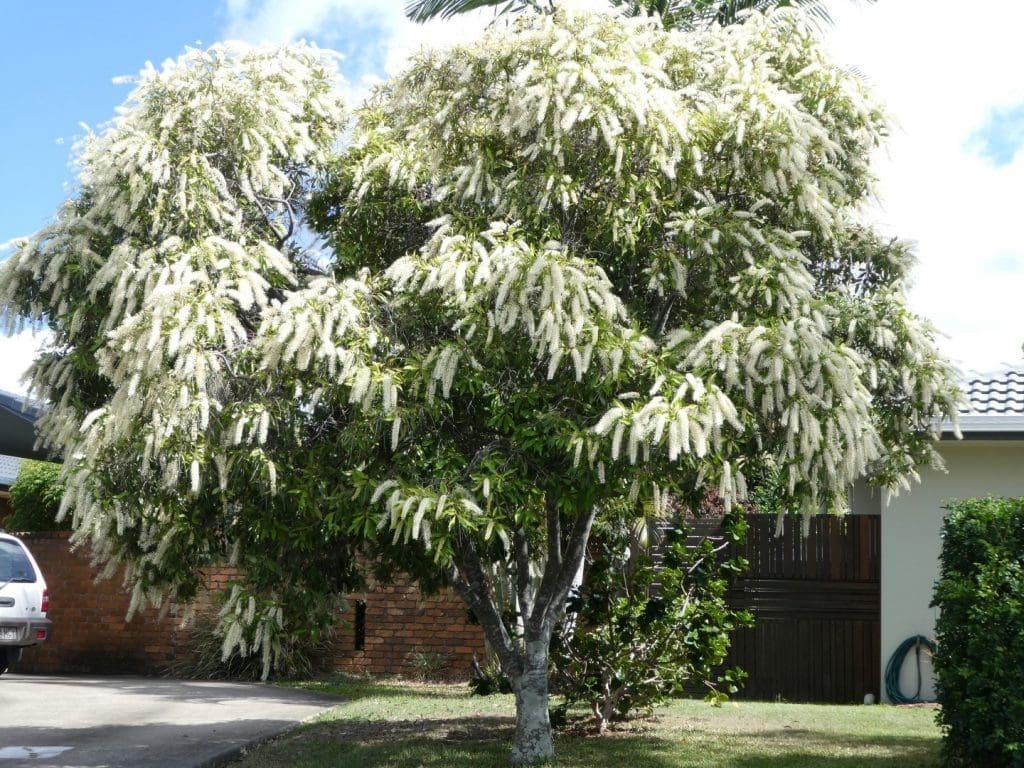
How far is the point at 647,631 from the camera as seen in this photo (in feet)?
33.0

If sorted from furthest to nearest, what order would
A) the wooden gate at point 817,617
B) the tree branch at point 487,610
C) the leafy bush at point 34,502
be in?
1. the leafy bush at point 34,502
2. the wooden gate at point 817,617
3. the tree branch at point 487,610

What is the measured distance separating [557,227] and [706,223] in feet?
2.87

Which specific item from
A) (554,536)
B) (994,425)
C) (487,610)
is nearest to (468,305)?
(554,536)

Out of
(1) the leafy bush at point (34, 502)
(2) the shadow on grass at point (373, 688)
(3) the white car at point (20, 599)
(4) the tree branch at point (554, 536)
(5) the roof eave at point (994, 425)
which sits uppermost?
(5) the roof eave at point (994, 425)

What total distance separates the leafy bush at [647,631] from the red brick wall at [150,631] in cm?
432

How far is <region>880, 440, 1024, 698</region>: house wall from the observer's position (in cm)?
1258

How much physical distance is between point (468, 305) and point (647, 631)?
4472mm

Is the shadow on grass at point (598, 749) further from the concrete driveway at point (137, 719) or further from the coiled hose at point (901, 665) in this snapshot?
the coiled hose at point (901, 665)

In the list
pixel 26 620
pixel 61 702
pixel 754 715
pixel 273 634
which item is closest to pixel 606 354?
pixel 273 634

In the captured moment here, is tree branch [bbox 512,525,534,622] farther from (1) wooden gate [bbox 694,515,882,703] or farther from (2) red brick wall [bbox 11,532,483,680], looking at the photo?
(2) red brick wall [bbox 11,532,483,680]

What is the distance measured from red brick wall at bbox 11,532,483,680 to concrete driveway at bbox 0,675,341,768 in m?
0.64

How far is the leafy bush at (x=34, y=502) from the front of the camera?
16969mm

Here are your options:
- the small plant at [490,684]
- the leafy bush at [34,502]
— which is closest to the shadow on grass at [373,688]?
the small plant at [490,684]

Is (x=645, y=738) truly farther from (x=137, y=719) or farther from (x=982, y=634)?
(x=137, y=719)
